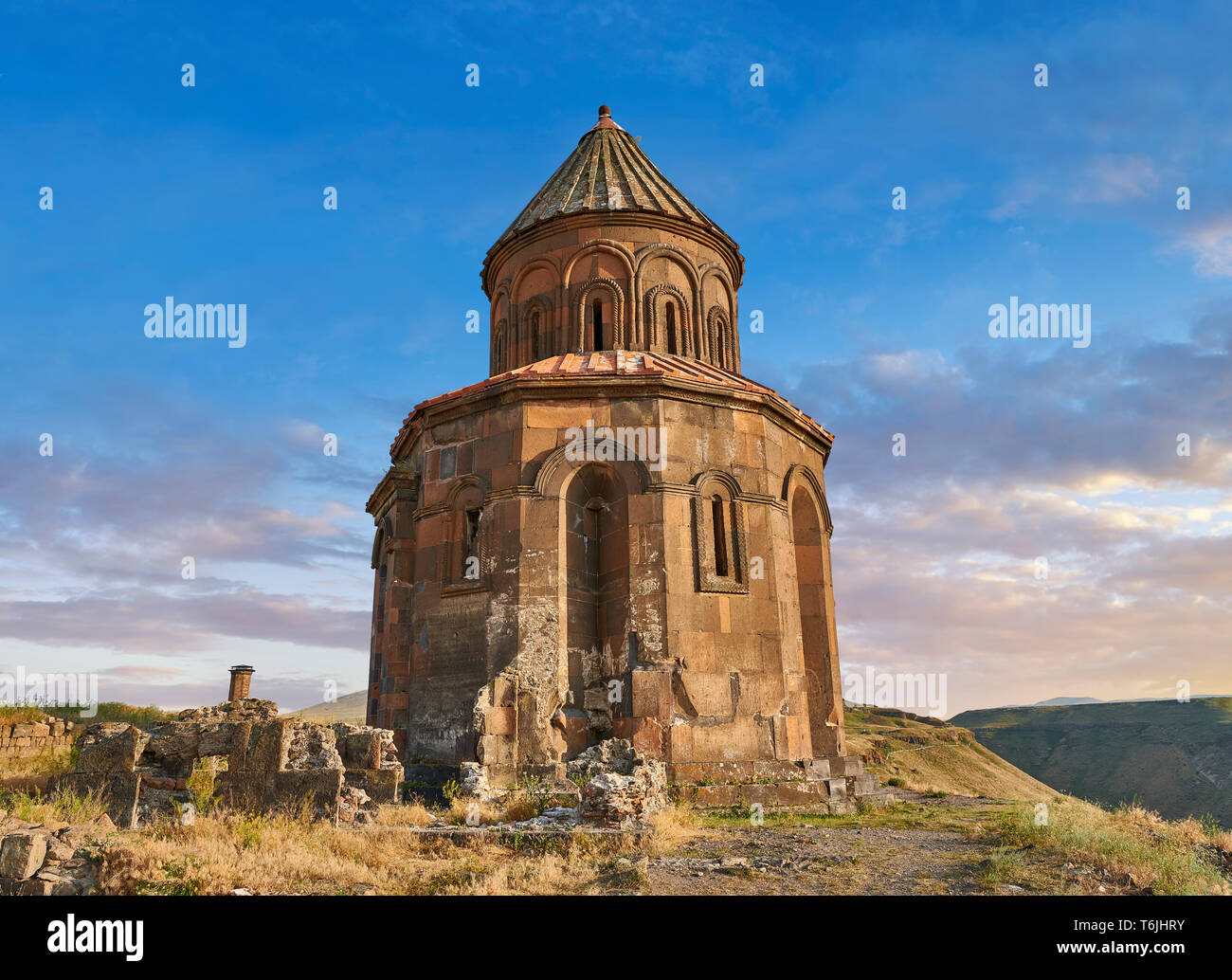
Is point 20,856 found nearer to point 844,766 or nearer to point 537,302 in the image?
point 844,766

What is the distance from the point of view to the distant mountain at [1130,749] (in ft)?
135

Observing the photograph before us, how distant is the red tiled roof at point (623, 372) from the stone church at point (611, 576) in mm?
58

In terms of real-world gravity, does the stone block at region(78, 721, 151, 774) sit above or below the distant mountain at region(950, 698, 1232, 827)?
above

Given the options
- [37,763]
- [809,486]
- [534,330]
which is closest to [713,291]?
[534,330]

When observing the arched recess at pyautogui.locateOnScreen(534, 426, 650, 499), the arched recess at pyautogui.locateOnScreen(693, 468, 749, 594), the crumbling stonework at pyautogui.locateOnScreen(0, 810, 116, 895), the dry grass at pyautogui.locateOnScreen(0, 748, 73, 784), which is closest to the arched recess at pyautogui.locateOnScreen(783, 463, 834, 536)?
the arched recess at pyautogui.locateOnScreen(693, 468, 749, 594)

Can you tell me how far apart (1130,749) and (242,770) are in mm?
53001

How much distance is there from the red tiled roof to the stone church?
0.06 metres

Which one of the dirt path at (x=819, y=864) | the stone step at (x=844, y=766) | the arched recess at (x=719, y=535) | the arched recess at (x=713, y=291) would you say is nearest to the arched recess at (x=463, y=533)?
the arched recess at (x=719, y=535)

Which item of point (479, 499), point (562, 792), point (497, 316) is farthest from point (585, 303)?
point (562, 792)

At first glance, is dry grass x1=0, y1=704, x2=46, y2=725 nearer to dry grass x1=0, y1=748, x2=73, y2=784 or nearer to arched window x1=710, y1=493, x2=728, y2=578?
dry grass x1=0, y1=748, x2=73, y2=784

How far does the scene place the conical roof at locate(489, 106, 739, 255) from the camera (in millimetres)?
14109

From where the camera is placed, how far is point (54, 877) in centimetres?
475
